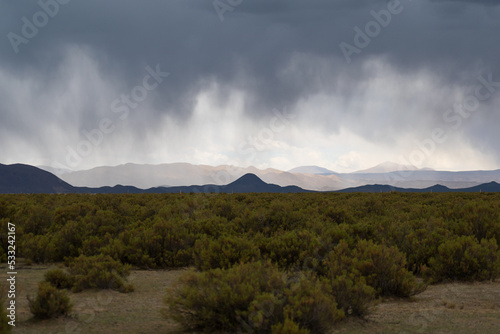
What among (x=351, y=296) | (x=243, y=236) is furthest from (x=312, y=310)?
(x=243, y=236)

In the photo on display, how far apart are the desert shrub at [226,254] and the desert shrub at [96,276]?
181cm

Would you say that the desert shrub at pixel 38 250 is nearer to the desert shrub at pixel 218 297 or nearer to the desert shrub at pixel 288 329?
the desert shrub at pixel 218 297

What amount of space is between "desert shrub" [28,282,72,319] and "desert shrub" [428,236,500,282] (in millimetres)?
8280

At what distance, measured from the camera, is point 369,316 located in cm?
791

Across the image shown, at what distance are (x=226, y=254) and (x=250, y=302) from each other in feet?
13.0

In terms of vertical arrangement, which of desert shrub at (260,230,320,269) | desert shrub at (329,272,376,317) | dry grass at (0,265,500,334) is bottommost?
dry grass at (0,265,500,334)

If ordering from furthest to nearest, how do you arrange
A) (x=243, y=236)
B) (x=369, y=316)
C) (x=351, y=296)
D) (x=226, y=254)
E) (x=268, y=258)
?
(x=243, y=236), (x=268, y=258), (x=226, y=254), (x=369, y=316), (x=351, y=296)

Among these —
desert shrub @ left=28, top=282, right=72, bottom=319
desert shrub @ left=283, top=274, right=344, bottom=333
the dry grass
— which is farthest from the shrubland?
desert shrub @ left=28, top=282, right=72, bottom=319

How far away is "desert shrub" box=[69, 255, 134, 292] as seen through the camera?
9.87 metres

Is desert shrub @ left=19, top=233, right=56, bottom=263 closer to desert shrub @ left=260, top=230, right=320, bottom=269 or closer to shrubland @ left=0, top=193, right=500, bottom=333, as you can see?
shrubland @ left=0, top=193, right=500, bottom=333

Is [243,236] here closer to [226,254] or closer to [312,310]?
[226,254]

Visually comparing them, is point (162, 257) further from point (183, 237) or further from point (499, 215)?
point (499, 215)

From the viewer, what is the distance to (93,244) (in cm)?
1375

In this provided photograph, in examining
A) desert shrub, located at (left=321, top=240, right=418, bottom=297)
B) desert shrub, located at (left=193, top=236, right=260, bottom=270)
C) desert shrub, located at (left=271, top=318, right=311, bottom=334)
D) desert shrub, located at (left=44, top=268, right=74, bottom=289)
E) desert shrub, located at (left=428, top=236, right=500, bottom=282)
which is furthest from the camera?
desert shrub, located at (left=428, top=236, right=500, bottom=282)
